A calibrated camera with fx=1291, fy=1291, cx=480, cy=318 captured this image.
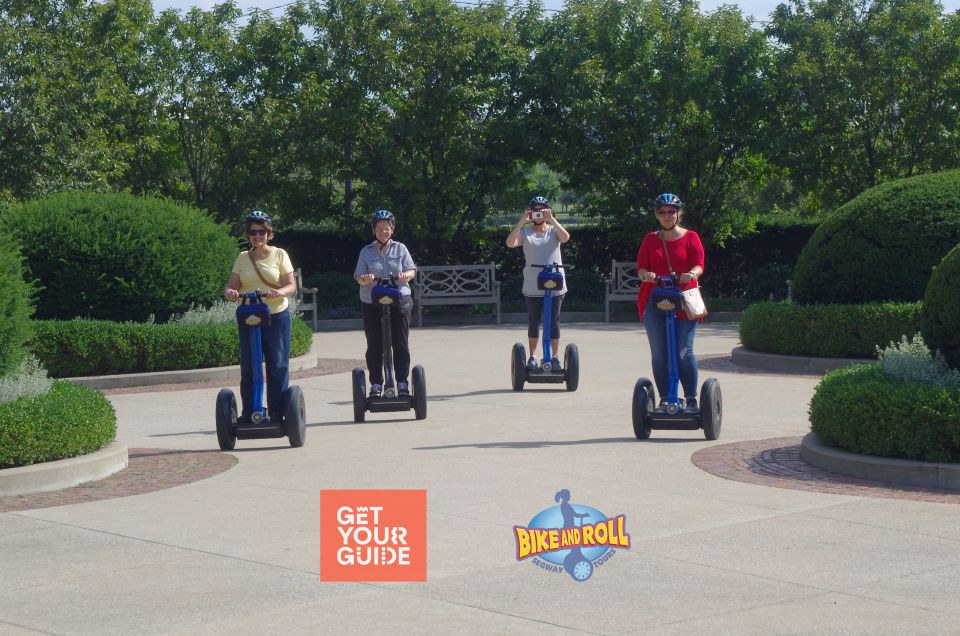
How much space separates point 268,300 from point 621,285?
14973mm

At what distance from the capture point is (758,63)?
24.4 m

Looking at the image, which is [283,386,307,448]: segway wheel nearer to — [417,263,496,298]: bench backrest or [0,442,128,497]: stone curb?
[0,442,128,497]: stone curb

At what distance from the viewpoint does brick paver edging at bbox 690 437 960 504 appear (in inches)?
306

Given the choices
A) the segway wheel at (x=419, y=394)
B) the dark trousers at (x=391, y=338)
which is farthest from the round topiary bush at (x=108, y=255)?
the segway wheel at (x=419, y=394)

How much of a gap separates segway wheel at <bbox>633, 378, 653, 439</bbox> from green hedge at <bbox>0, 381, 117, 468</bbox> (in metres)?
3.84

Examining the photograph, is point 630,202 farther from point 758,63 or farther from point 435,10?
point 435,10

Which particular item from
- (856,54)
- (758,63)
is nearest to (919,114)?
(856,54)

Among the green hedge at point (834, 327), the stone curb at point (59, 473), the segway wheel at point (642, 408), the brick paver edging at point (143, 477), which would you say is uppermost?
the green hedge at point (834, 327)

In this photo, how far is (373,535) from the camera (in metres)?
6.53

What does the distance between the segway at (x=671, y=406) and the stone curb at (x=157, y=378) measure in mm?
6212

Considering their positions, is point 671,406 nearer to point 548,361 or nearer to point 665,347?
point 665,347

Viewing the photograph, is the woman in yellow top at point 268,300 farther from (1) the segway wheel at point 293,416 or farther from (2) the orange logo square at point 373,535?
(2) the orange logo square at point 373,535

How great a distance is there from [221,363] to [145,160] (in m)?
12.2

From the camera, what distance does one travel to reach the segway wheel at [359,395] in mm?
10977
